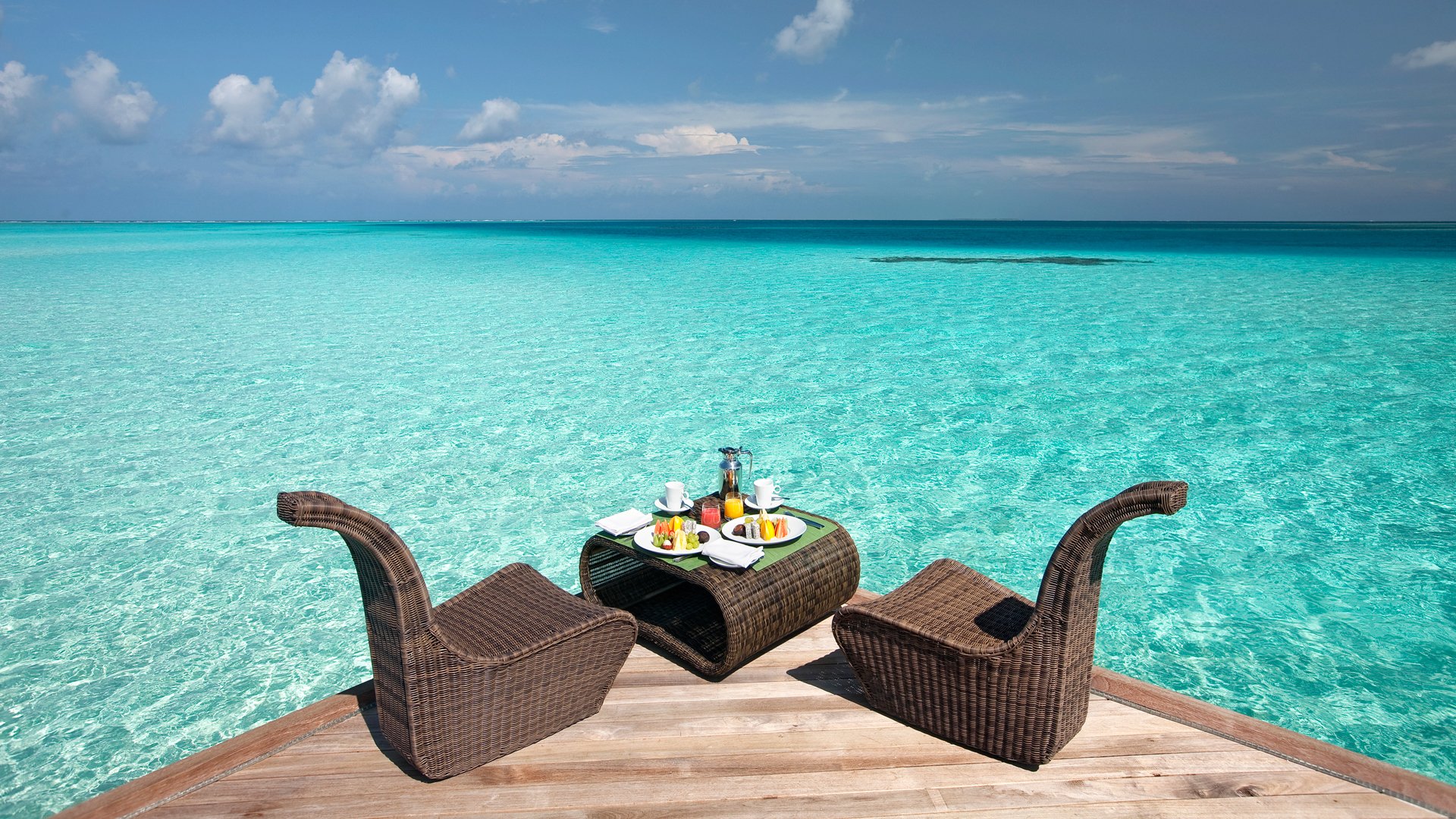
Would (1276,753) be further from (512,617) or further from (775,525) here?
(512,617)

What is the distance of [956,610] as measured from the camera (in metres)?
3.03

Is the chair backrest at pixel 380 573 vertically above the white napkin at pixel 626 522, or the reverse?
the chair backrest at pixel 380 573

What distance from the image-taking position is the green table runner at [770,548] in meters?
3.30

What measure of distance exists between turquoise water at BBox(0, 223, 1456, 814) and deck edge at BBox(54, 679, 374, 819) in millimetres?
1198

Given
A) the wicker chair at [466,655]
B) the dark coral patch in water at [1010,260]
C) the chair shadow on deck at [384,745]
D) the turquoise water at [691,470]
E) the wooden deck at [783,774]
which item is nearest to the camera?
the wicker chair at [466,655]

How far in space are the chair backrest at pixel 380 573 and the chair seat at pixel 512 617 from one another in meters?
0.13

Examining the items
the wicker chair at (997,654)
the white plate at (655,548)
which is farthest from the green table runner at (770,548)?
the wicker chair at (997,654)

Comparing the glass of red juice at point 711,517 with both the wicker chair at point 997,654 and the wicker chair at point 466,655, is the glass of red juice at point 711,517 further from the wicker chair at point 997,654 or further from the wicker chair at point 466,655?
the wicker chair at point 997,654

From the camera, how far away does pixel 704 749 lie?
9.36 feet

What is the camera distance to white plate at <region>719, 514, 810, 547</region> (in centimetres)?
347

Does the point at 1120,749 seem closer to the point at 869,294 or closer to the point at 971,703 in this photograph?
the point at 971,703

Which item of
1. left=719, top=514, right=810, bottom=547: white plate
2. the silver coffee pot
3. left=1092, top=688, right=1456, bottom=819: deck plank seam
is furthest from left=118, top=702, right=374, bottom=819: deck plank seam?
left=1092, top=688, right=1456, bottom=819: deck plank seam

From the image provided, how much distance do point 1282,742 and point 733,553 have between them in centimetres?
205

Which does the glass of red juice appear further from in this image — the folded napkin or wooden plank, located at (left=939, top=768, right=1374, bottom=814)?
wooden plank, located at (left=939, top=768, right=1374, bottom=814)
